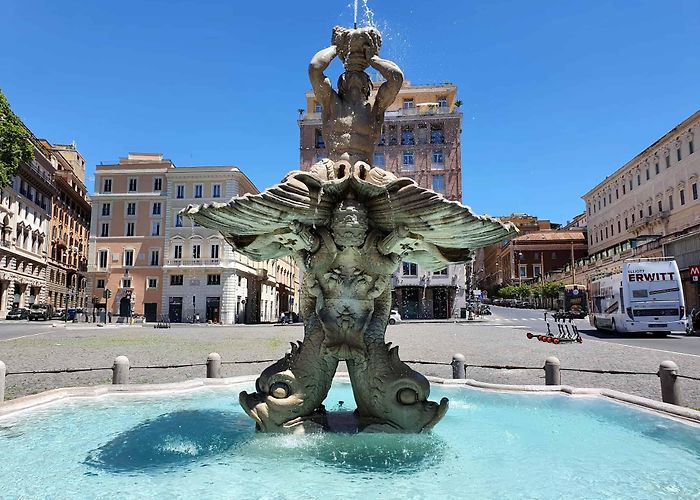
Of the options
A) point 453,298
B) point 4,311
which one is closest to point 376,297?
point 453,298

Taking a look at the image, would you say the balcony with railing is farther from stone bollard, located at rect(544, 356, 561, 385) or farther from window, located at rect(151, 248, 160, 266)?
stone bollard, located at rect(544, 356, 561, 385)

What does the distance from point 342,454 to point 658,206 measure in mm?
59941

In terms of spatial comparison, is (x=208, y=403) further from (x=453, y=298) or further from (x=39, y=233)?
(x=39, y=233)

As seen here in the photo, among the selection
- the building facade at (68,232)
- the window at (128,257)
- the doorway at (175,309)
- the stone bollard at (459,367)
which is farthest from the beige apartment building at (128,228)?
the stone bollard at (459,367)

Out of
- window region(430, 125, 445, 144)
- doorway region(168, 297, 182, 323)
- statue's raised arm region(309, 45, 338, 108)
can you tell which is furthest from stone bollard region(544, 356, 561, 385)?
doorway region(168, 297, 182, 323)

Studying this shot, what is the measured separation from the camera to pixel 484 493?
142 inches

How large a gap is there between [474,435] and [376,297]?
1780mm

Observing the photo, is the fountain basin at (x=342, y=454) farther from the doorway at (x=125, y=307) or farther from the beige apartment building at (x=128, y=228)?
the beige apartment building at (x=128, y=228)

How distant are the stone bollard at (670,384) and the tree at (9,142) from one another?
2778 cm

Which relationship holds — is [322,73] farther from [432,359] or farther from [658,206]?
[658,206]

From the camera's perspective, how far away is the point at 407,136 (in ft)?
175

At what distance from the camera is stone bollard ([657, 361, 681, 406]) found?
22.3 ft

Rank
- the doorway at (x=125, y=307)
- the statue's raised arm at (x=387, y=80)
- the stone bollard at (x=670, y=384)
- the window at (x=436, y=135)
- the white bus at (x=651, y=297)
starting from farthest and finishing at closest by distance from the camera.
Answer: the window at (x=436, y=135), the doorway at (x=125, y=307), the white bus at (x=651, y=297), the stone bollard at (x=670, y=384), the statue's raised arm at (x=387, y=80)

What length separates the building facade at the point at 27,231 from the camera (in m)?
46.7
